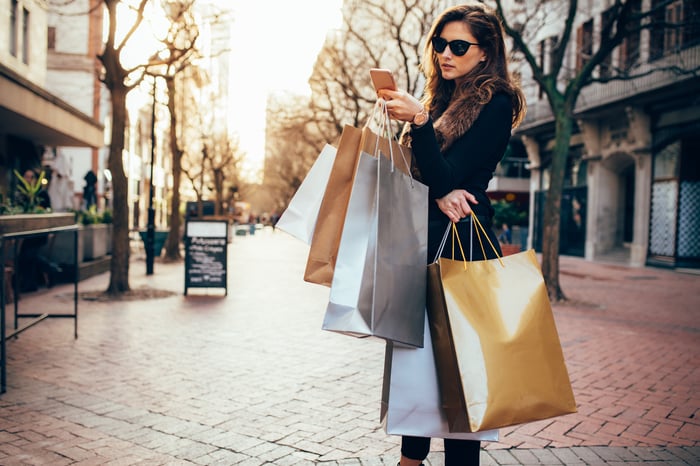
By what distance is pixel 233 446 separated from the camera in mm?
3818

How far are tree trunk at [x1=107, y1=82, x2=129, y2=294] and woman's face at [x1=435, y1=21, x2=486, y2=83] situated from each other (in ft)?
32.5

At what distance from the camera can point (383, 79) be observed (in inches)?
76.8

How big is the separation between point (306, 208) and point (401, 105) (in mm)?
473

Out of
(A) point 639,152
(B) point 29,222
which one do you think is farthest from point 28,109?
(A) point 639,152

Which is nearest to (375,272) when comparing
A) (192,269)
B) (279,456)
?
(279,456)

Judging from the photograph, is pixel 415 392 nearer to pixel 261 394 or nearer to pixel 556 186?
pixel 261 394

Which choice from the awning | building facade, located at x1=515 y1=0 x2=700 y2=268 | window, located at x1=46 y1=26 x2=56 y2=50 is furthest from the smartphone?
window, located at x1=46 y1=26 x2=56 y2=50

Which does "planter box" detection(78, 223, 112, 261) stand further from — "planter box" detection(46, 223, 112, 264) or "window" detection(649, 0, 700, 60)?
"window" detection(649, 0, 700, 60)

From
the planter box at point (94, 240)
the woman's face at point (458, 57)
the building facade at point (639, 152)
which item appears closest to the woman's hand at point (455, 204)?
the woman's face at point (458, 57)

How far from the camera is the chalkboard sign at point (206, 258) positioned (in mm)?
11430

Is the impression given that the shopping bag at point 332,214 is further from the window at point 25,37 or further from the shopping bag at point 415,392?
the window at point 25,37

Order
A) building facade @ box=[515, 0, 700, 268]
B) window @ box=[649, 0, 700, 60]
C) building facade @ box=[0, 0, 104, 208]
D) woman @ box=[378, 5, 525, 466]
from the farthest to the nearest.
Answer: building facade @ box=[515, 0, 700, 268] < window @ box=[649, 0, 700, 60] < building facade @ box=[0, 0, 104, 208] < woman @ box=[378, 5, 525, 466]

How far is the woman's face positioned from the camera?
2270 mm

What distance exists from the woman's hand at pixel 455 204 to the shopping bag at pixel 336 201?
0.18m
